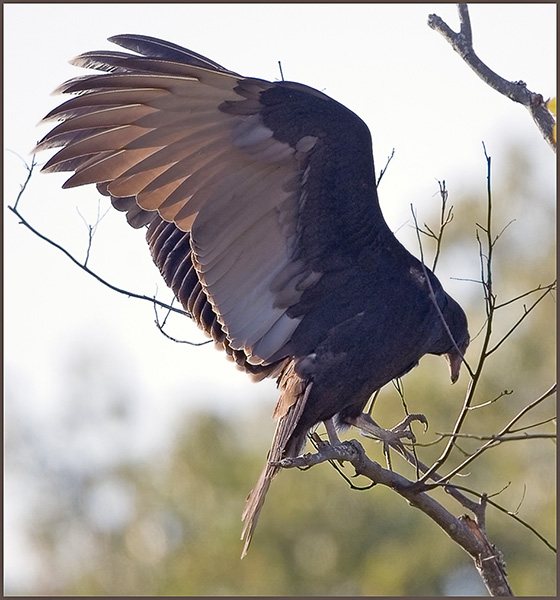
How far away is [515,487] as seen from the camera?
1667 centimetres

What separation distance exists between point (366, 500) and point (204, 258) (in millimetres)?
13211

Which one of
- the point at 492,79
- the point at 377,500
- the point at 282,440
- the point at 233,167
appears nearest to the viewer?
the point at 492,79

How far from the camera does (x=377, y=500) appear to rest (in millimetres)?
17250

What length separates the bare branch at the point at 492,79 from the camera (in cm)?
408

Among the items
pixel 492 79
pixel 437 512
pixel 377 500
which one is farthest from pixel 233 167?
pixel 377 500

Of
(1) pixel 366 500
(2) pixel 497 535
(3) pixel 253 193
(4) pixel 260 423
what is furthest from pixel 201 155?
(4) pixel 260 423

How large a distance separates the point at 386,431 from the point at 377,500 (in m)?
12.8

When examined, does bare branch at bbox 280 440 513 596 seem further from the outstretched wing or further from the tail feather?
the outstretched wing

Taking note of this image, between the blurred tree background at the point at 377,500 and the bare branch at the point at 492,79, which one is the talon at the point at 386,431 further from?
the blurred tree background at the point at 377,500

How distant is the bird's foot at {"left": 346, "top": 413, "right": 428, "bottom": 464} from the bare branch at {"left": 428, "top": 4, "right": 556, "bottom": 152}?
1.27 meters

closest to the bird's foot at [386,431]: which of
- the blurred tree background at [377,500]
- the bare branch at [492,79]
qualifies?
the bare branch at [492,79]

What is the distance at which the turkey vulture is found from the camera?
4488 mm

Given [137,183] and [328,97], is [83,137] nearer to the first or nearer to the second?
[137,183]

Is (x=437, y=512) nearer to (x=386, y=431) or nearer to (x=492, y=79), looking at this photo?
(x=386, y=431)
